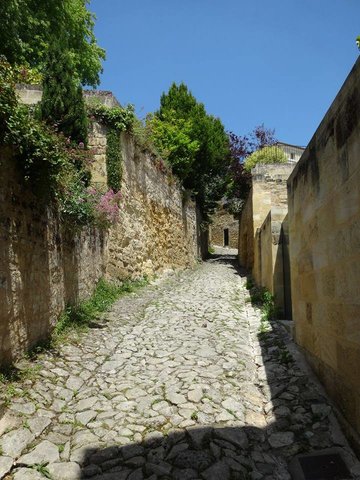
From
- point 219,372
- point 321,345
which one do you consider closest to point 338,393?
point 321,345

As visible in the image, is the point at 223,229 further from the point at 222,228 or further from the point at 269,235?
the point at 269,235

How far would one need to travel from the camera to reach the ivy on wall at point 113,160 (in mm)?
10250

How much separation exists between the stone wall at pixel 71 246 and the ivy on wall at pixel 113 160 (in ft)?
0.45

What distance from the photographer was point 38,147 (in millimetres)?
4926

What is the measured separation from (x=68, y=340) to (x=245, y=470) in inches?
139

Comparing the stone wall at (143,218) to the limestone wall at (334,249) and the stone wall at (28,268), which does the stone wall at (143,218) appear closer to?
the stone wall at (28,268)

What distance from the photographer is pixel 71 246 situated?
22.9 ft

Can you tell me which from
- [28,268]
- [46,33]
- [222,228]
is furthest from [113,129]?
[222,228]

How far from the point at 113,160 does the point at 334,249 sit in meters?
7.68

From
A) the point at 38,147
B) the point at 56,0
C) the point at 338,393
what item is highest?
the point at 56,0

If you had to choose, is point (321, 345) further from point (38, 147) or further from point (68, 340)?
point (38, 147)

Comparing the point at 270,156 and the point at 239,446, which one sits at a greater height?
the point at 270,156

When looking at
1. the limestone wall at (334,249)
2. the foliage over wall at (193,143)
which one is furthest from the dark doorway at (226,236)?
the limestone wall at (334,249)

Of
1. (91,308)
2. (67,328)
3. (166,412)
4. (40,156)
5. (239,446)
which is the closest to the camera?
(239,446)
